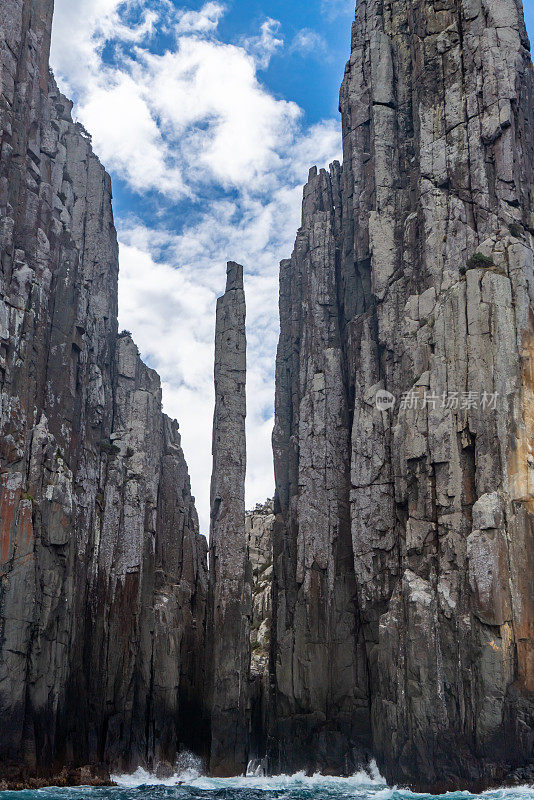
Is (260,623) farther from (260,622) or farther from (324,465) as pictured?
(324,465)

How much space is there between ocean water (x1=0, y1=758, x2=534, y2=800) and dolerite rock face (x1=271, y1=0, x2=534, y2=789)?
1.35m

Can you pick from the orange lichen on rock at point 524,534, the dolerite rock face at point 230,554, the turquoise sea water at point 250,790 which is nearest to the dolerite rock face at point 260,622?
the turquoise sea water at point 250,790

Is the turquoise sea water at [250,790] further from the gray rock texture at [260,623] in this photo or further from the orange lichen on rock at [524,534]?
the orange lichen on rock at [524,534]

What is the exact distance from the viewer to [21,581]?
1527 inches

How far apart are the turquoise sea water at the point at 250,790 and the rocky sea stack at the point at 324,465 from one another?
0.94m

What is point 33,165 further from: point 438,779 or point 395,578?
point 438,779

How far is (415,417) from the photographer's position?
43.3 metres

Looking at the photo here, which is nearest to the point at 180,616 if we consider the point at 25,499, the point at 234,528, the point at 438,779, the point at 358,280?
the point at 234,528

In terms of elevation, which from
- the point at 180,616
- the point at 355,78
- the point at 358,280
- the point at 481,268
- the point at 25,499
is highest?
the point at 355,78

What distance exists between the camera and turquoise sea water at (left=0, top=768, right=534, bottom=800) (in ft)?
116

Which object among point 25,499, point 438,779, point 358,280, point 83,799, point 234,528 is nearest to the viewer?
point 83,799

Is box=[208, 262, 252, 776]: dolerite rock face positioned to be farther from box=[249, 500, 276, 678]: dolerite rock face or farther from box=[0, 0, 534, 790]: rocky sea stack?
box=[249, 500, 276, 678]: dolerite rock face

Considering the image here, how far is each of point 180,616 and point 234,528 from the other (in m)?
5.95

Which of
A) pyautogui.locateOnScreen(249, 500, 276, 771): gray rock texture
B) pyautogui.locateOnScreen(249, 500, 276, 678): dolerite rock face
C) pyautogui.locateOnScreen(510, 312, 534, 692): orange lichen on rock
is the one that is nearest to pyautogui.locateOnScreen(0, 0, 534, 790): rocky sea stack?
pyautogui.locateOnScreen(510, 312, 534, 692): orange lichen on rock
